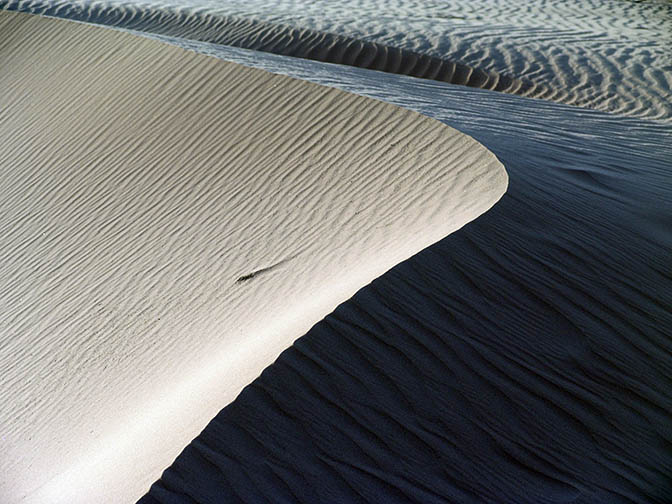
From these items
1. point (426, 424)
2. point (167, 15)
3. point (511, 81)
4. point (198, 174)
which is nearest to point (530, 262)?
point (426, 424)

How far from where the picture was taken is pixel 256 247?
5.62m

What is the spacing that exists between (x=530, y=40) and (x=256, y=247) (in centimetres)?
831

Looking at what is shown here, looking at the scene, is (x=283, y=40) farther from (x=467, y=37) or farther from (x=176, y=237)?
(x=176, y=237)

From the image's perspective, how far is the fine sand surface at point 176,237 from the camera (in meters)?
4.16

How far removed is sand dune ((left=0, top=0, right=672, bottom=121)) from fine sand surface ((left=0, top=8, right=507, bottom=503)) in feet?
9.99

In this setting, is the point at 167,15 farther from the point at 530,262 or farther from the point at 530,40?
the point at 530,262

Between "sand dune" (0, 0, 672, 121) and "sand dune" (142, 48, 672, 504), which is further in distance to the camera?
"sand dune" (0, 0, 672, 121)

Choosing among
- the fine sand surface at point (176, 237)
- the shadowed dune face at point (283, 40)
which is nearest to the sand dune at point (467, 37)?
the shadowed dune face at point (283, 40)

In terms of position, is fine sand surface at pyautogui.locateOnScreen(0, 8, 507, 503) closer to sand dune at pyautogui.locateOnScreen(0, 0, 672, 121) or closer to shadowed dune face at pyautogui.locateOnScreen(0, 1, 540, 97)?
sand dune at pyautogui.locateOnScreen(0, 0, 672, 121)

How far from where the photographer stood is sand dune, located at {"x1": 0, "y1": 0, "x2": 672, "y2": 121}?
1091cm

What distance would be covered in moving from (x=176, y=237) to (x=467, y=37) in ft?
25.2

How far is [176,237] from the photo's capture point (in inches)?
245

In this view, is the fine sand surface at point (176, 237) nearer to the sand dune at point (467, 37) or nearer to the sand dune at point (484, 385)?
the sand dune at point (484, 385)

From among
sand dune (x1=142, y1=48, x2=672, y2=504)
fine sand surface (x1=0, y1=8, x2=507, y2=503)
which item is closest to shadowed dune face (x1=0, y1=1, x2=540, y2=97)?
fine sand surface (x1=0, y1=8, x2=507, y2=503)
